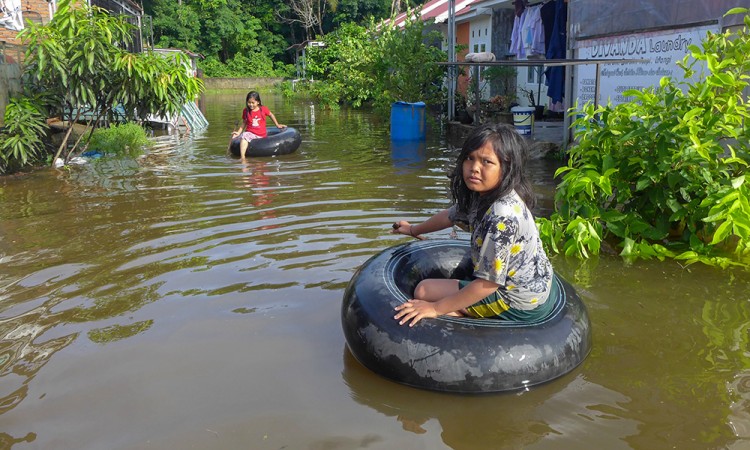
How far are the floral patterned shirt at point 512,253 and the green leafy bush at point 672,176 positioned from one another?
81.8 inches

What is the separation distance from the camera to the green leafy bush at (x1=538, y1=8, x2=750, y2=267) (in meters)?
5.21

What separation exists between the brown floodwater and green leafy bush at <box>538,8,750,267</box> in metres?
0.30

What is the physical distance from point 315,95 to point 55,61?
1899 cm

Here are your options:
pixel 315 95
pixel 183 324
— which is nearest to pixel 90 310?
pixel 183 324

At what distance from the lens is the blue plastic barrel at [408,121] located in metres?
14.1

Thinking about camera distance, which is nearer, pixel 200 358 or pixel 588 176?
pixel 200 358

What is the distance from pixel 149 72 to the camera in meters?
10.4

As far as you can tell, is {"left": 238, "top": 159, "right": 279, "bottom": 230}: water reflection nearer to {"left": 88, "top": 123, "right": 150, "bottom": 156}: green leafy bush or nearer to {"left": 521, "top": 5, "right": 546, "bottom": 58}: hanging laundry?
{"left": 88, "top": 123, "right": 150, "bottom": 156}: green leafy bush

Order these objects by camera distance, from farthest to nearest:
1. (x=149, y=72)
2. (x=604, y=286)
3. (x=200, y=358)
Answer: (x=149, y=72) < (x=604, y=286) < (x=200, y=358)

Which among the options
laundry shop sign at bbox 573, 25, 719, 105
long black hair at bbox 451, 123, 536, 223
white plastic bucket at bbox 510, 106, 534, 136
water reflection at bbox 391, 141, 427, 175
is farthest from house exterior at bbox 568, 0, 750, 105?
long black hair at bbox 451, 123, 536, 223

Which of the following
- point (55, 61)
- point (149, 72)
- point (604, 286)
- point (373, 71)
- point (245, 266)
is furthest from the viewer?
point (373, 71)

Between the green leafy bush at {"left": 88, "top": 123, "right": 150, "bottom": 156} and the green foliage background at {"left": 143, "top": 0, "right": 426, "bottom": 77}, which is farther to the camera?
the green foliage background at {"left": 143, "top": 0, "right": 426, "bottom": 77}

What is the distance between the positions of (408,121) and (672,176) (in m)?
9.14

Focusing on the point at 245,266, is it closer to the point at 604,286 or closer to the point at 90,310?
the point at 90,310
